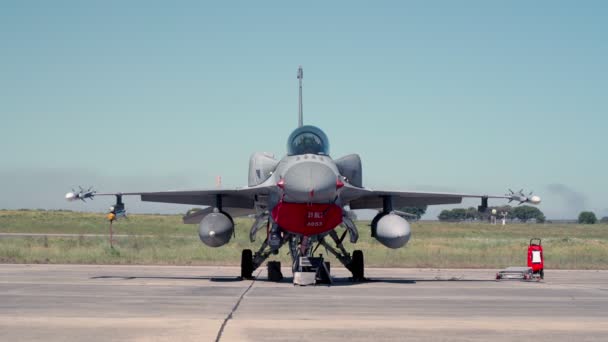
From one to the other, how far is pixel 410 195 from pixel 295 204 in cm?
508

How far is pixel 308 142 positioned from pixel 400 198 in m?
5.22

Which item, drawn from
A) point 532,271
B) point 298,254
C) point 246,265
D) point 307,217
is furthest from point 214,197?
point 532,271

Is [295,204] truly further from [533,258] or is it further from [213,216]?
[533,258]

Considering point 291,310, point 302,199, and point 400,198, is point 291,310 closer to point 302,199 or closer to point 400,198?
point 302,199

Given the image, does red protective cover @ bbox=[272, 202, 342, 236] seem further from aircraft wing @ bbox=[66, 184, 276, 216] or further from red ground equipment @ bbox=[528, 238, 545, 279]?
red ground equipment @ bbox=[528, 238, 545, 279]

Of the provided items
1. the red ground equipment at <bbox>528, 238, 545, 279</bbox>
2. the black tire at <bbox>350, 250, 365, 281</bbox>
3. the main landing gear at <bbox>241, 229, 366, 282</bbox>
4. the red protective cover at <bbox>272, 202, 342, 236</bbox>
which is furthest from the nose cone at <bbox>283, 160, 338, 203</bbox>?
the red ground equipment at <bbox>528, 238, 545, 279</bbox>

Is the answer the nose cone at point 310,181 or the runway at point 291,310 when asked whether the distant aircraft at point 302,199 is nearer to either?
the nose cone at point 310,181

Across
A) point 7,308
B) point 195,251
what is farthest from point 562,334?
point 195,251

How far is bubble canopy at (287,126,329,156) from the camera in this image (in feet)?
63.8

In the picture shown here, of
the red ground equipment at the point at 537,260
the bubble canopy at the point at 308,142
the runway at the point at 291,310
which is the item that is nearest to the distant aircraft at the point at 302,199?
the bubble canopy at the point at 308,142

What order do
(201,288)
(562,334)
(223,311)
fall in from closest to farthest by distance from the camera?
(562,334) → (223,311) → (201,288)

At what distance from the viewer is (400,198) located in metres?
23.7

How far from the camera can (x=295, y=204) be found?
18.4 metres

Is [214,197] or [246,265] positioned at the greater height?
[214,197]
